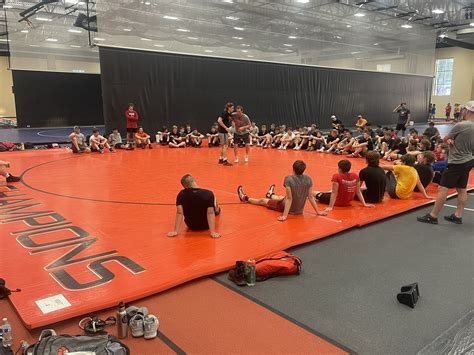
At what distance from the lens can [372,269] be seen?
13.4ft

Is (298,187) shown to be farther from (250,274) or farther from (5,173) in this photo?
(5,173)

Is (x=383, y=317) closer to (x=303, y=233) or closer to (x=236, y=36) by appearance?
(x=303, y=233)

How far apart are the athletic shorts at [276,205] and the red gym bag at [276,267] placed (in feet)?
7.24

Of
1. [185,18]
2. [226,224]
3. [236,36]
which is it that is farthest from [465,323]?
[236,36]

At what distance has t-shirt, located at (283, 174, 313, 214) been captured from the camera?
5.60 metres

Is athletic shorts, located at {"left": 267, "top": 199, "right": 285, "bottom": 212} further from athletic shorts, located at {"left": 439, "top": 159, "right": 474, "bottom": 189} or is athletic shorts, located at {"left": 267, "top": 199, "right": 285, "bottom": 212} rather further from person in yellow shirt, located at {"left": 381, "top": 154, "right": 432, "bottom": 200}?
athletic shorts, located at {"left": 439, "top": 159, "right": 474, "bottom": 189}

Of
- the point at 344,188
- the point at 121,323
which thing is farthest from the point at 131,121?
the point at 121,323

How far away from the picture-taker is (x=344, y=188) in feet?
20.6

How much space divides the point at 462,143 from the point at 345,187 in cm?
179

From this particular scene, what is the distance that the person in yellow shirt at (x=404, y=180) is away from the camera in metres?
6.96

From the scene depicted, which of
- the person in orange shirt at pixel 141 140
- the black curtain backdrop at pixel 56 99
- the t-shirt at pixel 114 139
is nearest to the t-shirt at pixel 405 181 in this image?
the person in orange shirt at pixel 141 140

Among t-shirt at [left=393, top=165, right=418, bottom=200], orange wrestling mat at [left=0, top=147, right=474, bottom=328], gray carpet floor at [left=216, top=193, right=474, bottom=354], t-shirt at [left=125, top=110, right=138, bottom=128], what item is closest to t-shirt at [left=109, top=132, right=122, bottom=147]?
t-shirt at [left=125, top=110, right=138, bottom=128]

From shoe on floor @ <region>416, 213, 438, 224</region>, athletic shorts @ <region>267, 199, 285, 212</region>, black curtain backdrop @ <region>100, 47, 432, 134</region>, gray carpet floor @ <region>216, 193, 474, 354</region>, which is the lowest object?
gray carpet floor @ <region>216, 193, 474, 354</region>

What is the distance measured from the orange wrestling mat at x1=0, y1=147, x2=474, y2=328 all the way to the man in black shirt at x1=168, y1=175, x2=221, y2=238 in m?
0.15
